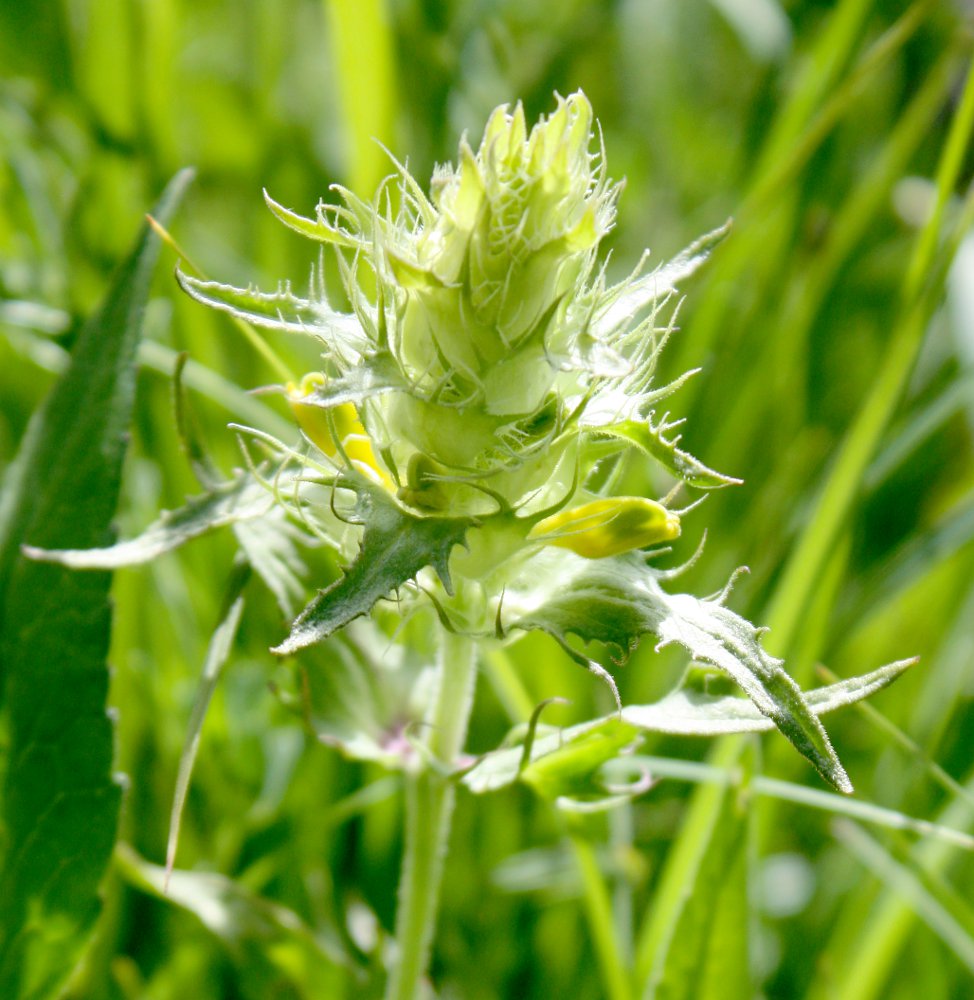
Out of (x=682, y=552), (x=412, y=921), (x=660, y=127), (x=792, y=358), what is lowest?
(x=412, y=921)

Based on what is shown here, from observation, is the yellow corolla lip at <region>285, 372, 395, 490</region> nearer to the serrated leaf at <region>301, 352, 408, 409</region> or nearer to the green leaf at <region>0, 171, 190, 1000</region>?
the serrated leaf at <region>301, 352, 408, 409</region>

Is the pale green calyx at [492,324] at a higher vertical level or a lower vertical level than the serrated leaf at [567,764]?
higher

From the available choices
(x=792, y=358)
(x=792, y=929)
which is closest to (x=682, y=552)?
(x=792, y=358)

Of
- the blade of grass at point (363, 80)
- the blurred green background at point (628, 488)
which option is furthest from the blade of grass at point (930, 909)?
the blade of grass at point (363, 80)

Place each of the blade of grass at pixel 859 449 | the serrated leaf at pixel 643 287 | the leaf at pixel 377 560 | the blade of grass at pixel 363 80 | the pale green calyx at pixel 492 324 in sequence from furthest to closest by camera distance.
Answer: the blade of grass at pixel 363 80
the blade of grass at pixel 859 449
the serrated leaf at pixel 643 287
the pale green calyx at pixel 492 324
the leaf at pixel 377 560

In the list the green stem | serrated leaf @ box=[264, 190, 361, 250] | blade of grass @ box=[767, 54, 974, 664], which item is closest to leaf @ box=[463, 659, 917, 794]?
the green stem

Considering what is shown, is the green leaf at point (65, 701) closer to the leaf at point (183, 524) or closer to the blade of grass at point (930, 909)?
the leaf at point (183, 524)

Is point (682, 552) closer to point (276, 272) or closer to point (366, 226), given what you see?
point (276, 272)
